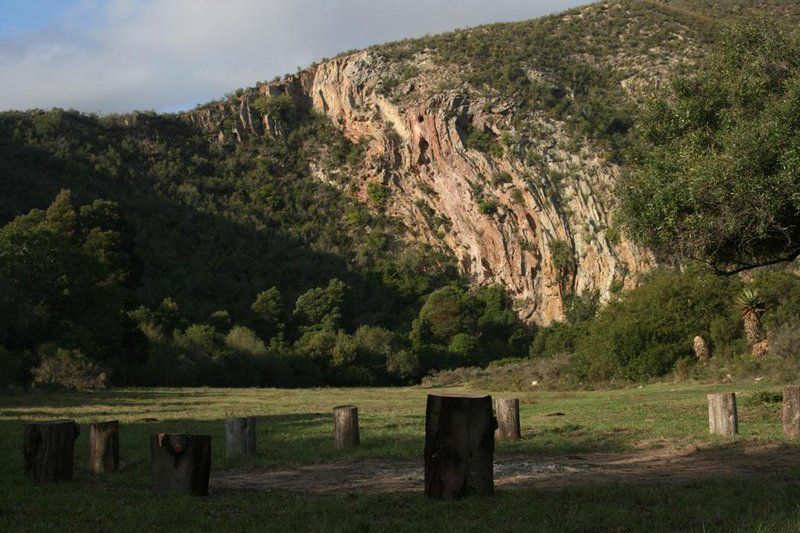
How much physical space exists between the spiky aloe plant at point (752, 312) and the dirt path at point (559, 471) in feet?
81.4

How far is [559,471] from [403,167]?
6713 cm

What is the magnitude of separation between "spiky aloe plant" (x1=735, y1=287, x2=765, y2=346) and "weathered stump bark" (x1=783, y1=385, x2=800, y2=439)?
23350 mm

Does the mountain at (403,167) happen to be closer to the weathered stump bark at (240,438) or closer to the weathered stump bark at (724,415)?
the weathered stump bark at (240,438)

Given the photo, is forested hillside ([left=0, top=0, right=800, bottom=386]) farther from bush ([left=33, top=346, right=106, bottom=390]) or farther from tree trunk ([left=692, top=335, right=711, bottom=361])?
tree trunk ([left=692, top=335, right=711, bottom=361])

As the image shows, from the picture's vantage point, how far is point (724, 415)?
1230 cm

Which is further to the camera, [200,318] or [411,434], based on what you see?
[200,318]

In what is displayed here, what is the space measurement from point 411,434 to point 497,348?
5088cm

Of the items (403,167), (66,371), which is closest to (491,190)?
(403,167)

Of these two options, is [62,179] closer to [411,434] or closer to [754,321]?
[754,321]

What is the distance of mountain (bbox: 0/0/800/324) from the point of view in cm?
6612

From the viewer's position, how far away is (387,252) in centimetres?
7325

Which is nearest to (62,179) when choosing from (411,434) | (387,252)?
(387,252)

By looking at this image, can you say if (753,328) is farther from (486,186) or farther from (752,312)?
(486,186)

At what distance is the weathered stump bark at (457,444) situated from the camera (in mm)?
7578
